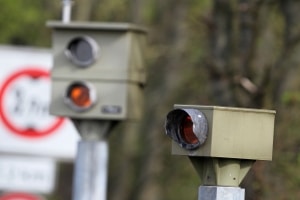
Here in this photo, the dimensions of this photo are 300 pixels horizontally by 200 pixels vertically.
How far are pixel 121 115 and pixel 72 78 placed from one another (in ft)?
1.44

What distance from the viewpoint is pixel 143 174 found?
2744 cm

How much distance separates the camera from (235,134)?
7.53m

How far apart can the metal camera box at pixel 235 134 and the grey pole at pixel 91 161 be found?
9.88 feet

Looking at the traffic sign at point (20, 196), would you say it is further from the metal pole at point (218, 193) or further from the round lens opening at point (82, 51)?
the metal pole at point (218, 193)

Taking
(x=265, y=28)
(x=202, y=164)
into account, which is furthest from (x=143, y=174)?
(x=202, y=164)

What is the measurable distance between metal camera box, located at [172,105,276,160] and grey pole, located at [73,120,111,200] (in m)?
3.01

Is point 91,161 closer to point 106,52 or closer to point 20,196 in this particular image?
point 106,52

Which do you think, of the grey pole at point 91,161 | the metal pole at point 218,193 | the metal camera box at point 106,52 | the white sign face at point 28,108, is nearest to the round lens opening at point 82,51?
the metal camera box at point 106,52

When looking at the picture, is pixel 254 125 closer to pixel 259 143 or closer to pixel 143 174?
pixel 259 143

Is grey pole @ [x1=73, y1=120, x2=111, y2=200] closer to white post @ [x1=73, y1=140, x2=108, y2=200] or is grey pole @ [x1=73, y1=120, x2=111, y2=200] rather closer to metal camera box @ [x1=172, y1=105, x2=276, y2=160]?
white post @ [x1=73, y1=140, x2=108, y2=200]

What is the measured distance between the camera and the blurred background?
12.2 meters

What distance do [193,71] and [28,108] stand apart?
9696mm

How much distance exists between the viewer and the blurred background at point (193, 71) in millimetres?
12188

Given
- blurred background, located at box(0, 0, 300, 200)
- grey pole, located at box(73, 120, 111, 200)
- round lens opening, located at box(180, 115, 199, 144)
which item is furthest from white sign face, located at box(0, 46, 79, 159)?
round lens opening, located at box(180, 115, 199, 144)
